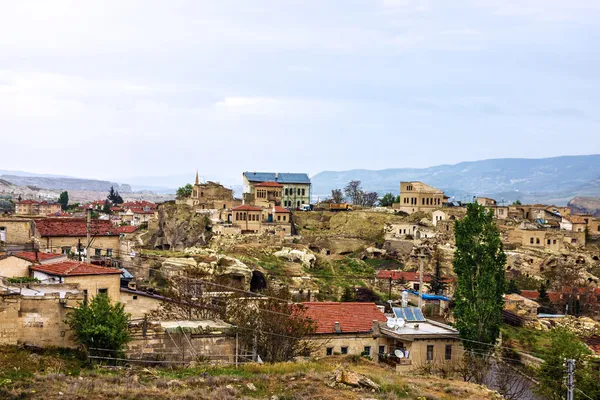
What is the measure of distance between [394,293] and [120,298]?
38.6 meters

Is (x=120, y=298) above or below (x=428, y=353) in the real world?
above

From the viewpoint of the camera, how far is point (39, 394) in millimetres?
19547

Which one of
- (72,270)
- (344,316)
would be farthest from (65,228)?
A: (344,316)

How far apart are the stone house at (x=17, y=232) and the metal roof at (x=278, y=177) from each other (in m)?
75.0

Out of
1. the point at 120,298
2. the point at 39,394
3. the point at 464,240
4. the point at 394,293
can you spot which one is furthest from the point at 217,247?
the point at 39,394

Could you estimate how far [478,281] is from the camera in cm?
3928

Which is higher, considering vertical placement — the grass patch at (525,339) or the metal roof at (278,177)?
the metal roof at (278,177)

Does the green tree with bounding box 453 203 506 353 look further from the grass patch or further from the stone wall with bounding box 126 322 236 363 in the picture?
the stone wall with bounding box 126 322 236 363

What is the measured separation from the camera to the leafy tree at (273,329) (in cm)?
2922

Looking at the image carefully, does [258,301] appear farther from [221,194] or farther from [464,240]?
[221,194]

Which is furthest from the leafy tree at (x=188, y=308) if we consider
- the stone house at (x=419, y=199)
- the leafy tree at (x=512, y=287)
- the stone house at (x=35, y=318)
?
the stone house at (x=419, y=199)

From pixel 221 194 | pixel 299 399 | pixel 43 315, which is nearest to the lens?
pixel 299 399

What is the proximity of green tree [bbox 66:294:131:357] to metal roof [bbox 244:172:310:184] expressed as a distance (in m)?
94.6

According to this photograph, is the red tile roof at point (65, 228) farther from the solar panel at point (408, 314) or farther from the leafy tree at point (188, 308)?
the solar panel at point (408, 314)
